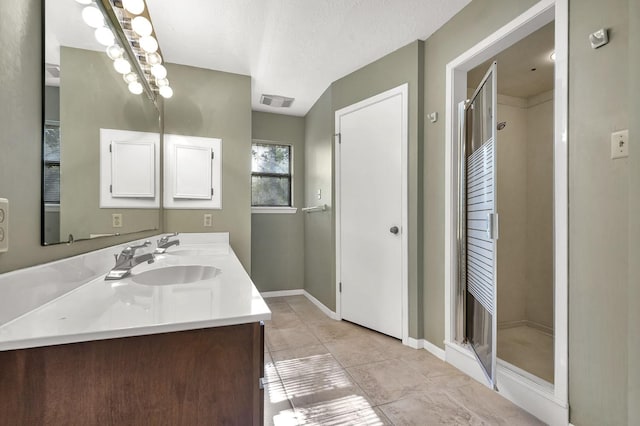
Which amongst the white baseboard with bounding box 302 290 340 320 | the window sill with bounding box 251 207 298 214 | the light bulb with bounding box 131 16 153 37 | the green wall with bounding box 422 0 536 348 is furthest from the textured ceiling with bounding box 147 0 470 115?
the white baseboard with bounding box 302 290 340 320

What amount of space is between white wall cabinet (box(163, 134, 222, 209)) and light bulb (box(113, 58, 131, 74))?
3.26ft

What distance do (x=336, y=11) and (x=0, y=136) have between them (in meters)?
1.92

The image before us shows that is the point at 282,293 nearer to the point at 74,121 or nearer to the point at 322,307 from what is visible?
the point at 322,307

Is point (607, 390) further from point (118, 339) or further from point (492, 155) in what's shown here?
point (118, 339)

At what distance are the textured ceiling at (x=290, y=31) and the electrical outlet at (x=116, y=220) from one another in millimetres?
1403

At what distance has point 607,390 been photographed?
1.20 metres

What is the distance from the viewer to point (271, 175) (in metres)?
3.86

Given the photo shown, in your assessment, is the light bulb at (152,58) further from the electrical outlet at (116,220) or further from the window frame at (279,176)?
the window frame at (279,176)

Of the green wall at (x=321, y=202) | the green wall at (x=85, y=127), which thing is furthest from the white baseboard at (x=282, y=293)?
the green wall at (x=85, y=127)

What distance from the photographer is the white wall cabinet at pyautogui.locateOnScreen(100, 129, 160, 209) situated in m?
1.26

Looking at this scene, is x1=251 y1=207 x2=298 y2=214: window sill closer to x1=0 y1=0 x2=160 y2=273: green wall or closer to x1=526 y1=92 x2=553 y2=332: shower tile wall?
x1=526 y1=92 x2=553 y2=332: shower tile wall

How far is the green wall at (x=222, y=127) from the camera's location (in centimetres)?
255

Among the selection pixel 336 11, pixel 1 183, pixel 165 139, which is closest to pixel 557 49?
pixel 336 11

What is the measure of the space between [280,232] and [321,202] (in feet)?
2.65
